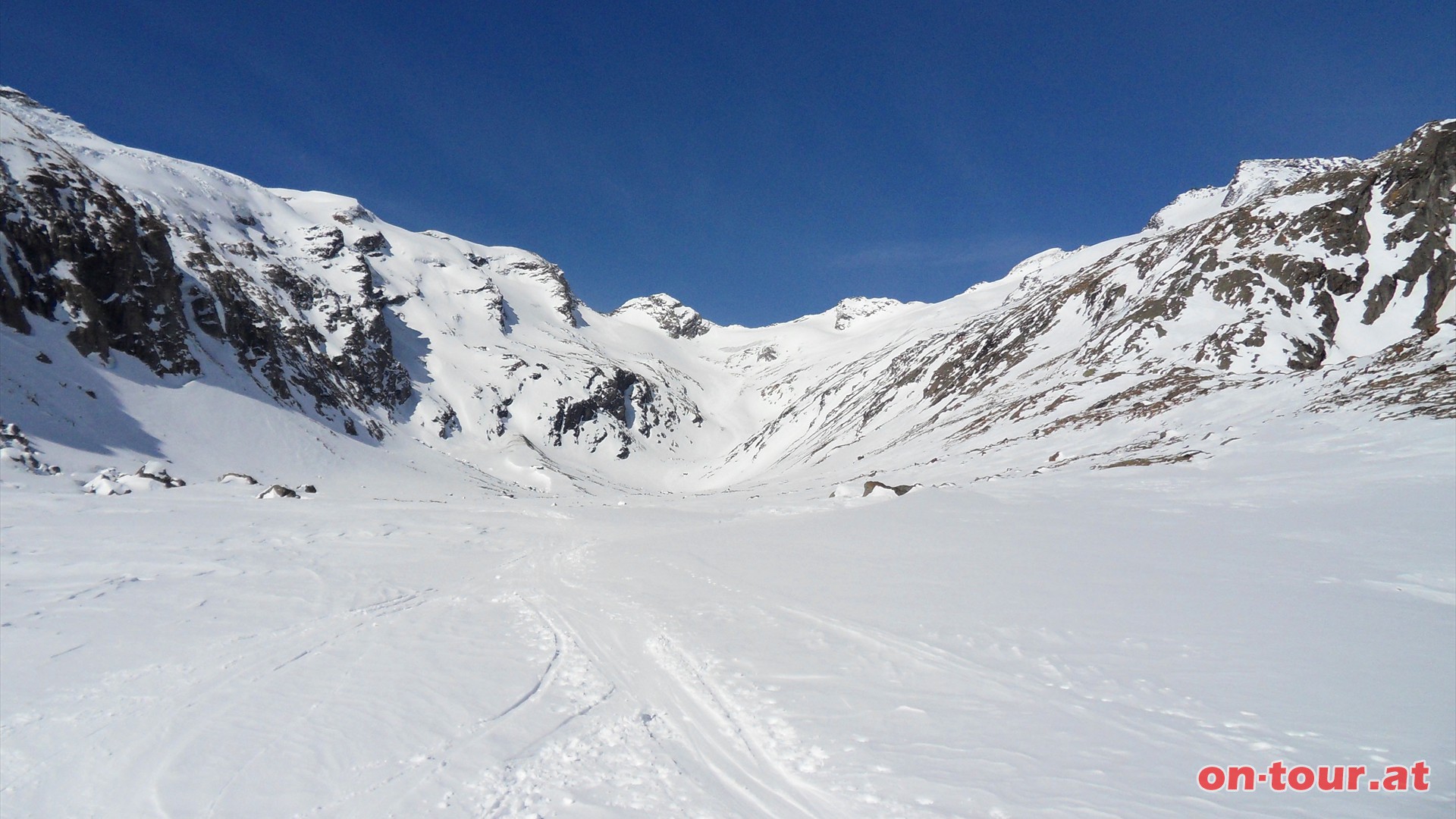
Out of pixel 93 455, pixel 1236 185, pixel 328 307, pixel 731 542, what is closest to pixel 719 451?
pixel 328 307

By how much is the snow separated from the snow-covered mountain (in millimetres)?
13775

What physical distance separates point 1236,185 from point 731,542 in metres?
224

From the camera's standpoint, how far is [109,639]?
8.01 meters

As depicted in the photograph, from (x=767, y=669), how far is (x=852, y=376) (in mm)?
111549

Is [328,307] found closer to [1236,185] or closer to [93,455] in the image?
[93,455]

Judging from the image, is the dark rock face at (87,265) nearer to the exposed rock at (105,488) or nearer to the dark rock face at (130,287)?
the dark rock face at (130,287)

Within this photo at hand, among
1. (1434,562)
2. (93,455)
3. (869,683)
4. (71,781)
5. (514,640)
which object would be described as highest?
(1434,562)

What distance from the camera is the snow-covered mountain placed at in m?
31.4

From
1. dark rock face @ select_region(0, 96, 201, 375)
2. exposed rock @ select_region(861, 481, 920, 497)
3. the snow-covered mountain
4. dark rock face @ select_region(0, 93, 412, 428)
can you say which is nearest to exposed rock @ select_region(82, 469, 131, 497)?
the snow-covered mountain
